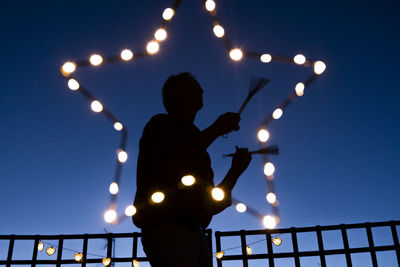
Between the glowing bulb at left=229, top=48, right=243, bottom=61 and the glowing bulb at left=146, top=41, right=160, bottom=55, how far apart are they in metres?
0.43

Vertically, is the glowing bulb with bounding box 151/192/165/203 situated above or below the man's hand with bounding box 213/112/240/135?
below

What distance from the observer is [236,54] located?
6.40ft

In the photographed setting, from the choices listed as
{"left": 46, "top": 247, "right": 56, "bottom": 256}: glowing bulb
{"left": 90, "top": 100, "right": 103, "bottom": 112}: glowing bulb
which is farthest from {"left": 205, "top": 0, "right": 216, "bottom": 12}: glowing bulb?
{"left": 46, "top": 247, "right": 56, "bottom": 256}: glowing bulb

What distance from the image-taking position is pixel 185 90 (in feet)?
4.72

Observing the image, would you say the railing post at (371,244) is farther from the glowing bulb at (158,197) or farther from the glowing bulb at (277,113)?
the glowing bulb at (158,197)

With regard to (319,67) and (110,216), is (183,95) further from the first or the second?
(319,67)

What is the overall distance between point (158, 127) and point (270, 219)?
63 centimetres

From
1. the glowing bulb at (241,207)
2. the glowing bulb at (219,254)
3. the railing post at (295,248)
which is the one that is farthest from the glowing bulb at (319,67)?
the railing post at (295,248)

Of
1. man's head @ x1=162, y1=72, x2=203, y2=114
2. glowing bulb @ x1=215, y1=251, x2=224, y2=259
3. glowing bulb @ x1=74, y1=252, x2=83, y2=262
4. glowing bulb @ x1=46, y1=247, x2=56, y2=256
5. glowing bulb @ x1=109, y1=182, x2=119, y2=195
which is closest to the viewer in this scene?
man's head @ x1=162, y1=72, x2=203, y2=114

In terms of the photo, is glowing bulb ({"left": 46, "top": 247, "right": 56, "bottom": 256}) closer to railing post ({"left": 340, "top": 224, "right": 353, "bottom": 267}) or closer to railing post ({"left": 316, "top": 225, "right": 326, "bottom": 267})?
railing post ({"left": 316, "top": 225, "right": 326, "bottom": 267})

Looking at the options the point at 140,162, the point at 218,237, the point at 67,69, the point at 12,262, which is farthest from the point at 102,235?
the point at 140,162

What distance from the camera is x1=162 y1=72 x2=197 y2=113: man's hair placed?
145 centimetres

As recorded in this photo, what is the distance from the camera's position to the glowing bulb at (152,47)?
6.34 feet

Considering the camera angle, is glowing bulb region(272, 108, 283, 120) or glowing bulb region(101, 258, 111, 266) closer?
glowing bulb region(272, 108, 283, 120)
